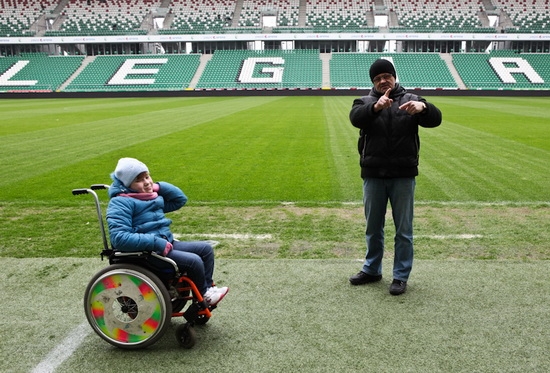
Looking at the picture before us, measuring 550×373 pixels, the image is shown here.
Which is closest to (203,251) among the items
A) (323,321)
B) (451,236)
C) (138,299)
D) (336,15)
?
(138,299)

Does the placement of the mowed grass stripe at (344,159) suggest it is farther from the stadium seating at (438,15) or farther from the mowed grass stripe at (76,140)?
the stadium seating at (438,15)

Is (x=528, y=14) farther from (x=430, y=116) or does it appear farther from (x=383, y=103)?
(x=383, y=103)

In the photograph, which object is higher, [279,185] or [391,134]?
[391,134]

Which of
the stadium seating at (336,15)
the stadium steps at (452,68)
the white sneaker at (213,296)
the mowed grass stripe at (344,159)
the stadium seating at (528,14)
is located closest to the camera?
the white sneaker at (213,296)

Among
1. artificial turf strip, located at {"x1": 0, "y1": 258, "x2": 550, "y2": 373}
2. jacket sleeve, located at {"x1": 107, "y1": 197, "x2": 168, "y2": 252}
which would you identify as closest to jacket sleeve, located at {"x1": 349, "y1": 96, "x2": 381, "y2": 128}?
artificial turf strip, located at {"x1": 0, "y1": 258, "x2": 550, "y2": 373}

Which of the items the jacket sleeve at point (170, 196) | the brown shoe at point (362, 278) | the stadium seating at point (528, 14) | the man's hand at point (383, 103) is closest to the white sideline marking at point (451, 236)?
the brown shoe at point (362, 278)

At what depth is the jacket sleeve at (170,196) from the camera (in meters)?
3.83

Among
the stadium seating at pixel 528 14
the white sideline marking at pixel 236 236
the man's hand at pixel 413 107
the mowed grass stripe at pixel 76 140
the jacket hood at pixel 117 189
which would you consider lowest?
the white sideline marking at pixel 236 236

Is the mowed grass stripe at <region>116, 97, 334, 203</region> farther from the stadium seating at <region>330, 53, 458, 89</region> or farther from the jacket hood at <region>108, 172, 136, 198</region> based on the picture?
the stadium seating at <region>330, 53, 458, 89</region>

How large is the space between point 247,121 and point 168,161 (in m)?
9.07

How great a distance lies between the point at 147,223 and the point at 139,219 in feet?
0.22

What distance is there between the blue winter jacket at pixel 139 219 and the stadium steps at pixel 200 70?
147 feet

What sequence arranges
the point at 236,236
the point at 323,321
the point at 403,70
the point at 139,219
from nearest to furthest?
the point at 139,219 < the point at 323,321 < the point at 236,236 < the point at 403,70

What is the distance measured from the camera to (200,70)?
1994 inches
